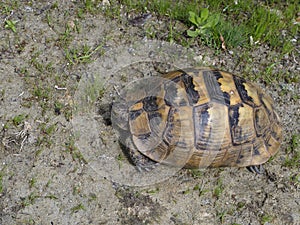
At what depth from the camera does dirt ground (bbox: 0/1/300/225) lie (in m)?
3.73

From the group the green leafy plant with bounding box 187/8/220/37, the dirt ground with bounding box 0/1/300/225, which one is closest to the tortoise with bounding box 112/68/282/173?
the dirt ground with bounding box 0/1/300/225

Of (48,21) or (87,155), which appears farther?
(48,21)

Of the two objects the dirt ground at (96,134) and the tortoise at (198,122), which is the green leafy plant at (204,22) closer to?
the dirt ground at (96,134)

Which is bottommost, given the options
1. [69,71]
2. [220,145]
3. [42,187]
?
[42,187]

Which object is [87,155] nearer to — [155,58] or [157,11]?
[155,58]

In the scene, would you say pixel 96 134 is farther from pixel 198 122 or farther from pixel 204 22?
pixel 204 22

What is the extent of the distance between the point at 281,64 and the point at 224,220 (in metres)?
2.05

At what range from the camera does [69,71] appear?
15.0 feet

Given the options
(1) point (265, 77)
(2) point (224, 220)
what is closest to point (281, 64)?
(1) point (265, 77)

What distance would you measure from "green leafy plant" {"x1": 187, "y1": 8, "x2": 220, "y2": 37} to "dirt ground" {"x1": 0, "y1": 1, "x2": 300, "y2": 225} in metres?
0.17

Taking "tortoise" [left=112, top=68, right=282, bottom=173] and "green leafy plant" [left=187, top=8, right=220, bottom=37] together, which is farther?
"green leafy plant" [left=187, top=8, right=220, bottom=37]

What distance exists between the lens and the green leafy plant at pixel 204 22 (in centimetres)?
485

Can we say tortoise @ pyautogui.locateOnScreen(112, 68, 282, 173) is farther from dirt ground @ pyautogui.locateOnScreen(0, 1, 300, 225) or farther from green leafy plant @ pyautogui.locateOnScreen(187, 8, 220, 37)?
green leafy plant @ pyautogui.locateOnScreen(187, 8, 220, 37)

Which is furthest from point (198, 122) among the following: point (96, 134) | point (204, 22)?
point (204, 22)
